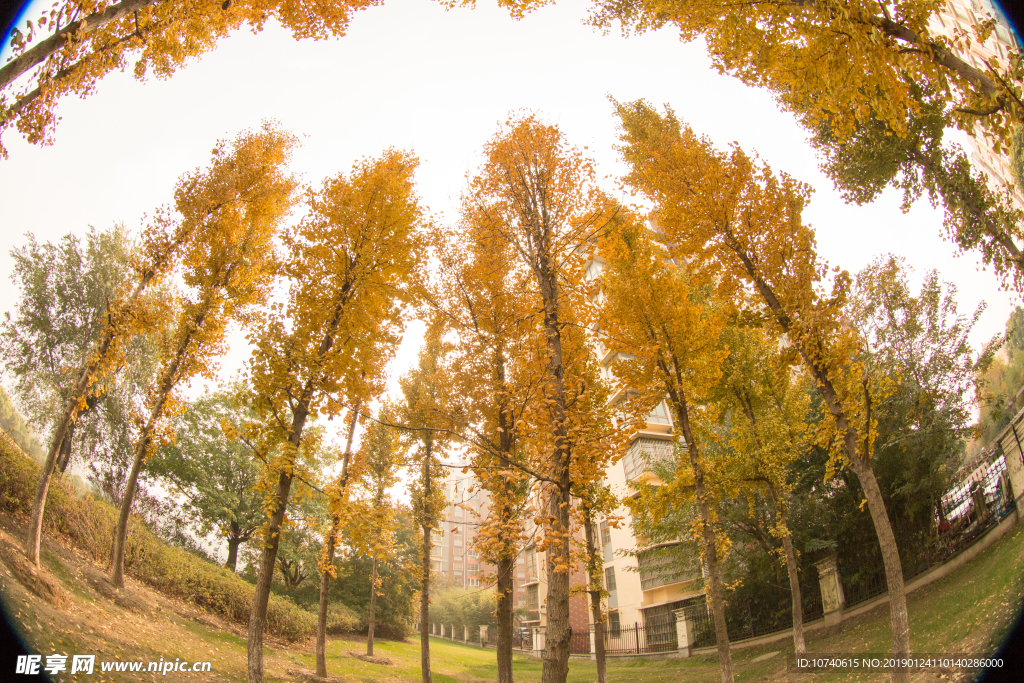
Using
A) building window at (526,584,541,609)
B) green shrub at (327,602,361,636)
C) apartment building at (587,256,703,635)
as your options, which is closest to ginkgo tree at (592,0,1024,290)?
apartment building at (587,256,703,635)

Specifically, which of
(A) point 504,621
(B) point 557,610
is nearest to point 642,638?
(A) point 504,621

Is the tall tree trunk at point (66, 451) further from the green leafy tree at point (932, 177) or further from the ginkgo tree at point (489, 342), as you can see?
the green leafy tree at point (932, 177)

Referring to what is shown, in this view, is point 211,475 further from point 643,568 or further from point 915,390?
point 915,390

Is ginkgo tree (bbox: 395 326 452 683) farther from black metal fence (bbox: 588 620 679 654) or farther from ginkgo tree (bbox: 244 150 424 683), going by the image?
black metal fence (bbox: 588 620 679 654)

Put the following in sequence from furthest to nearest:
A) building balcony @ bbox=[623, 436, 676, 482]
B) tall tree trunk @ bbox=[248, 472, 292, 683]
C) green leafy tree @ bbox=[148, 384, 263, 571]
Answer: building balcony @ bbox=[623, 436, 676, 482] → green leafy tree @ bbox=[148, 384, 263, 571] → tall tree trunk @ bbox=[248, 472, 292, 683]

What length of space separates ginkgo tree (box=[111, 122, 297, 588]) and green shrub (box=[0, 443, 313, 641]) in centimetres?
35

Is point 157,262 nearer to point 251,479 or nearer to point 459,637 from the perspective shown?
point 251,479

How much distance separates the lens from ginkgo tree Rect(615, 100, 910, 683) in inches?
235

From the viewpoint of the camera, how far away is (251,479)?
1495 centimetres

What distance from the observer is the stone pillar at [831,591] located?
11812 millimetres

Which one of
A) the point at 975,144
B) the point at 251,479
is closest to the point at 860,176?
the point at 975,144

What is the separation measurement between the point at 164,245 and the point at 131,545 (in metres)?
5.70

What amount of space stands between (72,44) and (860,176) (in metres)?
12.7

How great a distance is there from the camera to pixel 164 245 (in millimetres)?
7711
